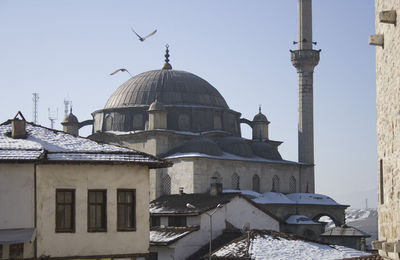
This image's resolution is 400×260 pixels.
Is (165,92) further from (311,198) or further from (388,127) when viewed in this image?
(388,127)

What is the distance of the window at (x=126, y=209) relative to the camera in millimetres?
18953

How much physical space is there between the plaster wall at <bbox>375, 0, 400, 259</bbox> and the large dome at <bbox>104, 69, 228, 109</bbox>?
167ft

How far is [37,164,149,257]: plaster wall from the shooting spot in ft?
58.5

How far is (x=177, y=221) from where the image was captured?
127 feet

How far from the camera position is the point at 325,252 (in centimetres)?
3155

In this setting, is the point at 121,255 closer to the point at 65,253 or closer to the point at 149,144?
the point at 65,253

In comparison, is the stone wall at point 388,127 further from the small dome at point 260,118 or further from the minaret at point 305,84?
the small dome at point 260,118

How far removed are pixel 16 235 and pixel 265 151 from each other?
150 ft

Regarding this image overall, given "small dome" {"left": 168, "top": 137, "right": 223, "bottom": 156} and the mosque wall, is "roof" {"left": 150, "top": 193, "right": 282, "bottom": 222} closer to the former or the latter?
the mosque wall

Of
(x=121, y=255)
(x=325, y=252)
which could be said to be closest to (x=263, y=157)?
(x=325, y=252)

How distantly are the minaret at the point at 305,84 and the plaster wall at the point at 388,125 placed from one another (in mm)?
52065

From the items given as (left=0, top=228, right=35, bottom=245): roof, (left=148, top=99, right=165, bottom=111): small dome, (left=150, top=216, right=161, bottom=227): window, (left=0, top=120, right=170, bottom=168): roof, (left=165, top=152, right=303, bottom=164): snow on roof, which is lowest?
(left=150, top=216, right=161, bottom=227): window

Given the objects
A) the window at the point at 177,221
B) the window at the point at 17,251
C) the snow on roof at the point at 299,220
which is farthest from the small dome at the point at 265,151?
the window at the point at 17,251

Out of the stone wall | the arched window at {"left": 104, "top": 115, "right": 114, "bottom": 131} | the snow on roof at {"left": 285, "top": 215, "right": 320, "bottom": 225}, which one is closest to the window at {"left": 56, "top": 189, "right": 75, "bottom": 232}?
the stone wall
